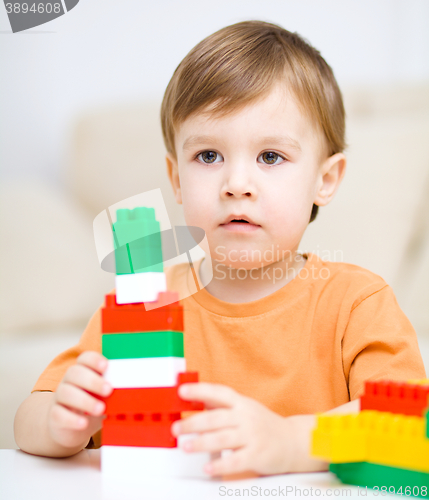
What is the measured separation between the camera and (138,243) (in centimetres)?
45

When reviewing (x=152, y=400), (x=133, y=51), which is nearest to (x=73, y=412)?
(x=152, y=400)

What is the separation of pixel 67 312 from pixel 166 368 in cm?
89

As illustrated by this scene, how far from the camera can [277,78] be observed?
773 millimetres

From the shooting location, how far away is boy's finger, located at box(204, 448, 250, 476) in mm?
419

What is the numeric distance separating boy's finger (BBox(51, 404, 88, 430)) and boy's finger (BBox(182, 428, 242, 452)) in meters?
0.12

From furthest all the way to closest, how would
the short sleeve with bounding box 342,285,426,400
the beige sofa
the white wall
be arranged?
the white wall < the beige sofa < the short sleeve with bounding box 342,285,426,400

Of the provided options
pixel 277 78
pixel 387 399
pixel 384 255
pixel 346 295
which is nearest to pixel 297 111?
pixel 277 78

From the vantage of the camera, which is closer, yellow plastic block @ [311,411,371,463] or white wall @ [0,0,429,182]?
yellow plastic block @ [311,411,371,463]

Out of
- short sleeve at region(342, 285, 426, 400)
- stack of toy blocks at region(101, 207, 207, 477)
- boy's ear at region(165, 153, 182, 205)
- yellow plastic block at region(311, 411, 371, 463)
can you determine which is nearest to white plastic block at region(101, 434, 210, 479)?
stack of toy blocks at region(101, 207, 207, 477)

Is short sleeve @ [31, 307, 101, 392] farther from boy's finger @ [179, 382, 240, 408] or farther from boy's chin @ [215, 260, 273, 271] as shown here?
boy's finger @ [179, 382, 240, 408]

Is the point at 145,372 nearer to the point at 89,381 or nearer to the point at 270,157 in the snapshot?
the point at 89,381

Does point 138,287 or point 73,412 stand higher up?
point 138,287

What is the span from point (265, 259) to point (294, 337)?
0.13 m

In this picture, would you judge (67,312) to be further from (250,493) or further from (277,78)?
(250,493)
